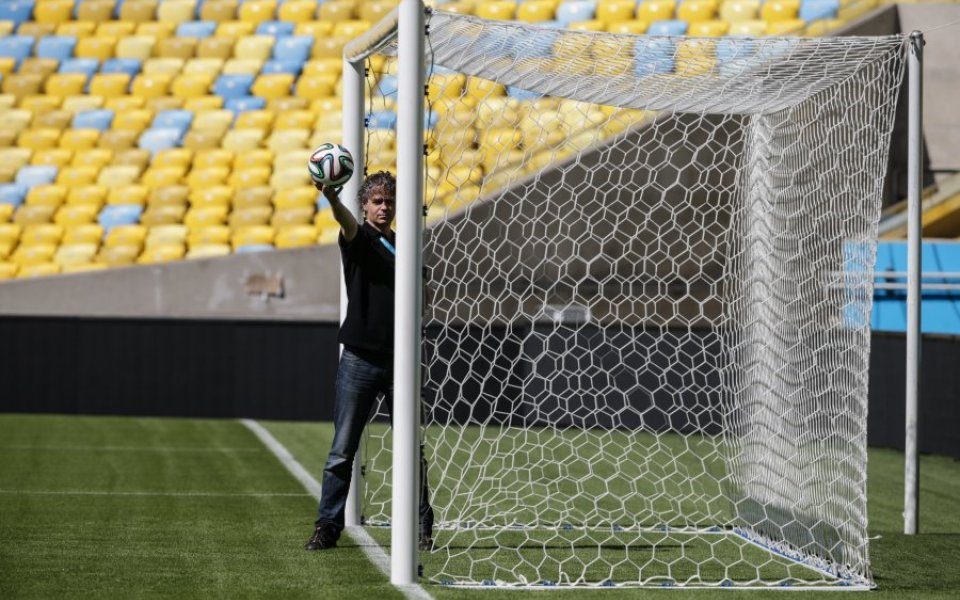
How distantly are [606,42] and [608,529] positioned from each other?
2.57 meters

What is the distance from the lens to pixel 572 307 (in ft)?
47.5

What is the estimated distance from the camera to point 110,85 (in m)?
21.5

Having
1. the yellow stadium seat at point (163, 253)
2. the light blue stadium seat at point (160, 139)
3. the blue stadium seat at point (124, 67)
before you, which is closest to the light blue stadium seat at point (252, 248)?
the yellow stadium seat at point (163, 253)

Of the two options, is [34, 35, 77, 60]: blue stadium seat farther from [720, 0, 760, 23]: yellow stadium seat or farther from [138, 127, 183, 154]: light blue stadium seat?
[720, 0, 760, 23]: yellow stadium seat

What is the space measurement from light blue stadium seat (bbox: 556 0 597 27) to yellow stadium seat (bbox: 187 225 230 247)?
5.96 metres

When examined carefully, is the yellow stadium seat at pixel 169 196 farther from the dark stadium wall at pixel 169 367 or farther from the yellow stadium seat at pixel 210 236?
the dark stadium wall at pixel 169 367

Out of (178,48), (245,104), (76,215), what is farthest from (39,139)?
(245,104)

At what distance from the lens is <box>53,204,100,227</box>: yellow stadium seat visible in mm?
18922

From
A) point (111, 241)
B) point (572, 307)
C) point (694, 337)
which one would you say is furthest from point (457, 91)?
point (111, 241)

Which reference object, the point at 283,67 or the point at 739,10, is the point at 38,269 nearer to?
the point at 283,67

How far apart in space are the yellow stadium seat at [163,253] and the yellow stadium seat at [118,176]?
1872 mm

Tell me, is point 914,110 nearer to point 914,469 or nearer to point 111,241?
point 914,469

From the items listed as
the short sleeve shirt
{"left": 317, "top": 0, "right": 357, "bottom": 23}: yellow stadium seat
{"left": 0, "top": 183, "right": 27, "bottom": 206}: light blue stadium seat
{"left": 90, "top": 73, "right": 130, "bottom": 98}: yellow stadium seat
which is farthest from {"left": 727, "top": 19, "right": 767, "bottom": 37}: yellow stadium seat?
the short sleeve shirt

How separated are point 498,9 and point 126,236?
6.42 metres
